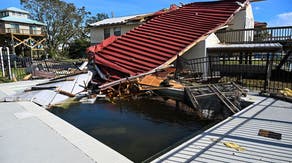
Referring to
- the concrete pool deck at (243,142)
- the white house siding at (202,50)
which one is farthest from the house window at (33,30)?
the concrete pool deck at (243,142)

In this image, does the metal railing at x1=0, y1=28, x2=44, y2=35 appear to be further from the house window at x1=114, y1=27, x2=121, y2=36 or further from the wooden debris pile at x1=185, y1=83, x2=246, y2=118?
the wooden debris pile at x1=185, y1=83, x2=246, y2=118

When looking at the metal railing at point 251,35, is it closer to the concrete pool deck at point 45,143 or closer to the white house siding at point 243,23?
the white house siding at point 243,23

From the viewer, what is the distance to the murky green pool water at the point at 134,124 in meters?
3.99

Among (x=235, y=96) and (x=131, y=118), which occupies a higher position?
(x=235, y=96)

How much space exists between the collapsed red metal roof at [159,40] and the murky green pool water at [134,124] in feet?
7.46

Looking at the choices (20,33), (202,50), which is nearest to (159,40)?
(202,50)

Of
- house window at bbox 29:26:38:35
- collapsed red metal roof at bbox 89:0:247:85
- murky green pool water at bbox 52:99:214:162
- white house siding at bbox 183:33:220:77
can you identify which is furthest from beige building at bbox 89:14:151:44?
house window at bbox 29:26:38:35

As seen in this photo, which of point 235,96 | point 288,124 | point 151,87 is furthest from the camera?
point 151,87

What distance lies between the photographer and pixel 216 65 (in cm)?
1096

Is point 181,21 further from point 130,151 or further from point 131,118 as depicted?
point 130,151

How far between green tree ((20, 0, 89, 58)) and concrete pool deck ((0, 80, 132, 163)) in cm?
3697

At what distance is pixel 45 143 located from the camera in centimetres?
345

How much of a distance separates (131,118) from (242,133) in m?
2.70

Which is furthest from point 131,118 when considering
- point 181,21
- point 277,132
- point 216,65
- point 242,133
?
point 181,21
